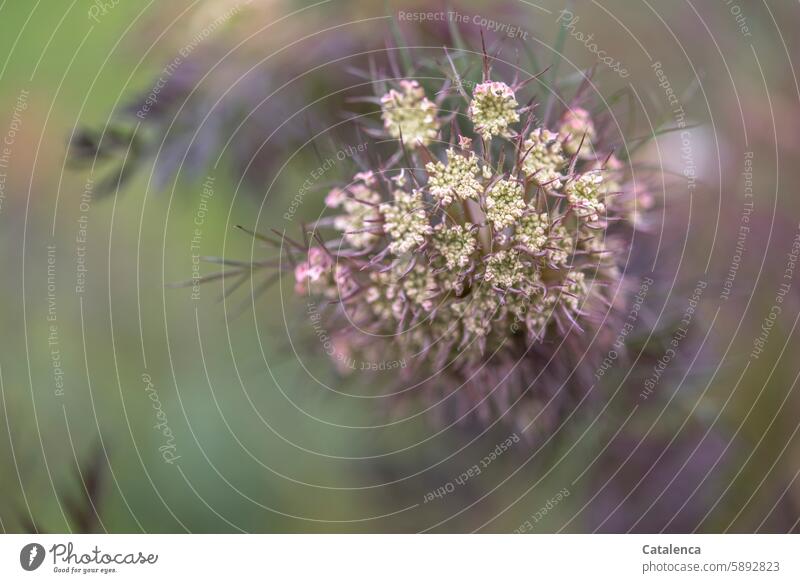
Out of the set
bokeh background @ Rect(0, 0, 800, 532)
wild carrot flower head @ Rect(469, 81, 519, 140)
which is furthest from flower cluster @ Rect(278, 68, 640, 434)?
bokeh background @ Rect(0, 0, 800, 532)

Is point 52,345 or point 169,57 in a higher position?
point 169,57

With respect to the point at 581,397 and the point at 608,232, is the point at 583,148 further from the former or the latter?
the point at 581,397

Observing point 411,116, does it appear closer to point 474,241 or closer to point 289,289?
point 474,241

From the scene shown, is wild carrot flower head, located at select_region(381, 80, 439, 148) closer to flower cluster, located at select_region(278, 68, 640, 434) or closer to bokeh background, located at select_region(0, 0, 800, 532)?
flower cluster, located at select_region(278, 68, 640, 434)

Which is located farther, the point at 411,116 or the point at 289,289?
the point at 289,289

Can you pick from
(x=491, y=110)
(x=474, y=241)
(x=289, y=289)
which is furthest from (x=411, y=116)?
(x=289, y=289)

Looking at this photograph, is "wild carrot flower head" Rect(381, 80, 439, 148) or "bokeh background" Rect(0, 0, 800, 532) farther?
"bokeh background" Rect(0, 0, 800, 532)
